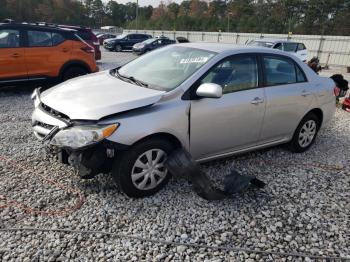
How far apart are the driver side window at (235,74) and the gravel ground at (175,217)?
112 cm

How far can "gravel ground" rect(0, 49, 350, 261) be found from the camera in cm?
271

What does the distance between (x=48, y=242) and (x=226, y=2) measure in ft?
199

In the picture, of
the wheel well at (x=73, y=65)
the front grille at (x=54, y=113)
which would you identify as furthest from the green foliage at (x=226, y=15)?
the front grille at (x=54, y=113)

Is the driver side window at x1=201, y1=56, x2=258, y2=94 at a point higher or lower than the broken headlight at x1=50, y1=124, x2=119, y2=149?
higher

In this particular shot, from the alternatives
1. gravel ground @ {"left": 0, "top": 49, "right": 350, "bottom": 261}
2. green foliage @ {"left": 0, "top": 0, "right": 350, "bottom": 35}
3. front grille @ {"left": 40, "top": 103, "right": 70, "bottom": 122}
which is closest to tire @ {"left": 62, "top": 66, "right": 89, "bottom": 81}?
gravel ground @ {"left": 0, "top": 49, "right": 350, "bottom": 261}

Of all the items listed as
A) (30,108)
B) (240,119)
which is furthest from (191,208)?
(30,108)

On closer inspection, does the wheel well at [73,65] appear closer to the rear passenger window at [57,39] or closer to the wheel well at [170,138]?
the rear passenger window at [57,39]

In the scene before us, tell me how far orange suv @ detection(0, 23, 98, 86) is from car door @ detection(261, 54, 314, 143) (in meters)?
5.50

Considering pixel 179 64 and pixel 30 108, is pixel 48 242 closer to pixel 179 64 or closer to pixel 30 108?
pixel 179 64

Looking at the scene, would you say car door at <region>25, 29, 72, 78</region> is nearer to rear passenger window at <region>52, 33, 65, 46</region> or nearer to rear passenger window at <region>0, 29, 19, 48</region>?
rear passenger window at <region>52, 33, 65, 46</region>

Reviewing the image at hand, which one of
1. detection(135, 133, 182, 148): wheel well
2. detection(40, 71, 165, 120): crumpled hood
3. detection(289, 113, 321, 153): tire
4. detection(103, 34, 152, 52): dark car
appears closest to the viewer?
detection(40, 71, 165, 120): crumpled hood

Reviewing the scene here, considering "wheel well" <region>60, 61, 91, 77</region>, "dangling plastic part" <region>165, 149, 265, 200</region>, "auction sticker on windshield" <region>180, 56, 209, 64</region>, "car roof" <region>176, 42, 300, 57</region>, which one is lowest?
"dangling plastic part" <region>165, 149, 265, 200</region>

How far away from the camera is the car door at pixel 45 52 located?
7.44 m

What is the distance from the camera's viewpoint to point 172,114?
3293 millimetres
